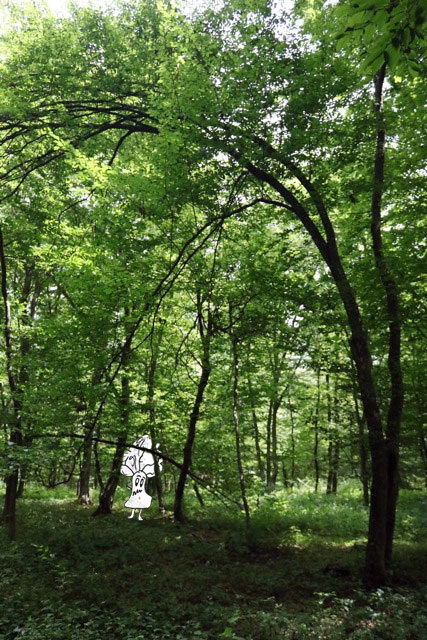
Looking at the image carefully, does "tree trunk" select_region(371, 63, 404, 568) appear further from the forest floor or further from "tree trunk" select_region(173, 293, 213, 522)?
"tree trunk" select_region(173, 293, 213, 522)

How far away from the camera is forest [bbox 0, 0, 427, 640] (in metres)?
5.11

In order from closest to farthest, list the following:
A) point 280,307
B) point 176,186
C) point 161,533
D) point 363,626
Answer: point 363,626 < point 176,186 < point 280,307 < point 161,533

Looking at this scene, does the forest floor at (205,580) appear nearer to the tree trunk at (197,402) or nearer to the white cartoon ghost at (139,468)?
the tree trunk at (197,402)

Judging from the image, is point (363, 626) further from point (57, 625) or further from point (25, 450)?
point (25, 450)

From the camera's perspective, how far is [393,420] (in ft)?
22.4

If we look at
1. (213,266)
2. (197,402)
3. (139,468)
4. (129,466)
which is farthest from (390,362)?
(129,466)

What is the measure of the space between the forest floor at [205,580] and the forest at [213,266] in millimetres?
47

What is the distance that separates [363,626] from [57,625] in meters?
3.57

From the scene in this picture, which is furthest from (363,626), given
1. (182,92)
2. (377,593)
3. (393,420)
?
(182,92)

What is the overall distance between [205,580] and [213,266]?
17.9 feet

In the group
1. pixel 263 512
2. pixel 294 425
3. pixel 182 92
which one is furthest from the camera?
pixel 294 425

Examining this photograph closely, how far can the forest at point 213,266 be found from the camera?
5.11 meters

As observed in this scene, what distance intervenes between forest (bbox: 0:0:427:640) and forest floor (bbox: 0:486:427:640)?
47mm

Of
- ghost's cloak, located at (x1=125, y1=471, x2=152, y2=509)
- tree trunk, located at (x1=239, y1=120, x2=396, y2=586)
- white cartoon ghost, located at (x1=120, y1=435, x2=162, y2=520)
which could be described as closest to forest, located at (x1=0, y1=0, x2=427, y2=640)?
tree trunk, located at (x1=239, y1=120, x2=396, y2=586)
